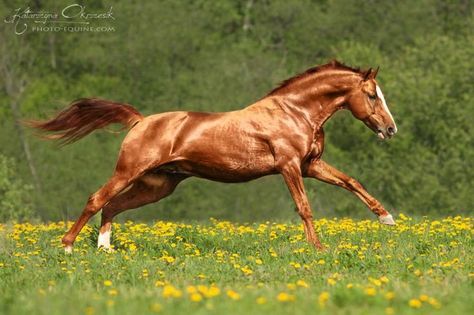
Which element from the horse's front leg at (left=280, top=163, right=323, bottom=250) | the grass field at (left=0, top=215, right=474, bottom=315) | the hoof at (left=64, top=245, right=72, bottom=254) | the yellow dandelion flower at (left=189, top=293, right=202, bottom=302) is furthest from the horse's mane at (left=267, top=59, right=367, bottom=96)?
the yellow dandelion flower at (left=189, top=293, right=202, bottom=302)

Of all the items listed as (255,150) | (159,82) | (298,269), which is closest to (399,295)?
(298,269)

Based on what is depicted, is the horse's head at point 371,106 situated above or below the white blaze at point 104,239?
above

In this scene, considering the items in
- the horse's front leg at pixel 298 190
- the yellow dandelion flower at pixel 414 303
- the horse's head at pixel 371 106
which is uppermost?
the yellow dandelion flower at pixel 414 303

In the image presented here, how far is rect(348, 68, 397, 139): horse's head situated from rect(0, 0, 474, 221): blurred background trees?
1856 centimetres

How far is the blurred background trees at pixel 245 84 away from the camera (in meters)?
44.2

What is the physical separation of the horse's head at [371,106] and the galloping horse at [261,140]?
0.01 meters

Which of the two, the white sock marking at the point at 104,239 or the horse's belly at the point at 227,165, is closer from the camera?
the horse's belly at the point at 227,165

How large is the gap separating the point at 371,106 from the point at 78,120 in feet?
12.9

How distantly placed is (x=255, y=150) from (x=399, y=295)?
5.14 meters

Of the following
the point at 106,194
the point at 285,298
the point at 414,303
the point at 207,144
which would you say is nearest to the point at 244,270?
the point at 285,298

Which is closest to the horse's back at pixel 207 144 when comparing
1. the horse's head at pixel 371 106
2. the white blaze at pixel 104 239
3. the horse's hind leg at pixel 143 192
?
the horse's hind leg at pixel 143 192

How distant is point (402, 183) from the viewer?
154 feet

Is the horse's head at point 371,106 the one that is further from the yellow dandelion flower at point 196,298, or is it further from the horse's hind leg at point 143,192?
the yellow dandelion flower at point 196,298

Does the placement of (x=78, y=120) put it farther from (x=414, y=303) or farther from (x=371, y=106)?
(x=414, y=303)
